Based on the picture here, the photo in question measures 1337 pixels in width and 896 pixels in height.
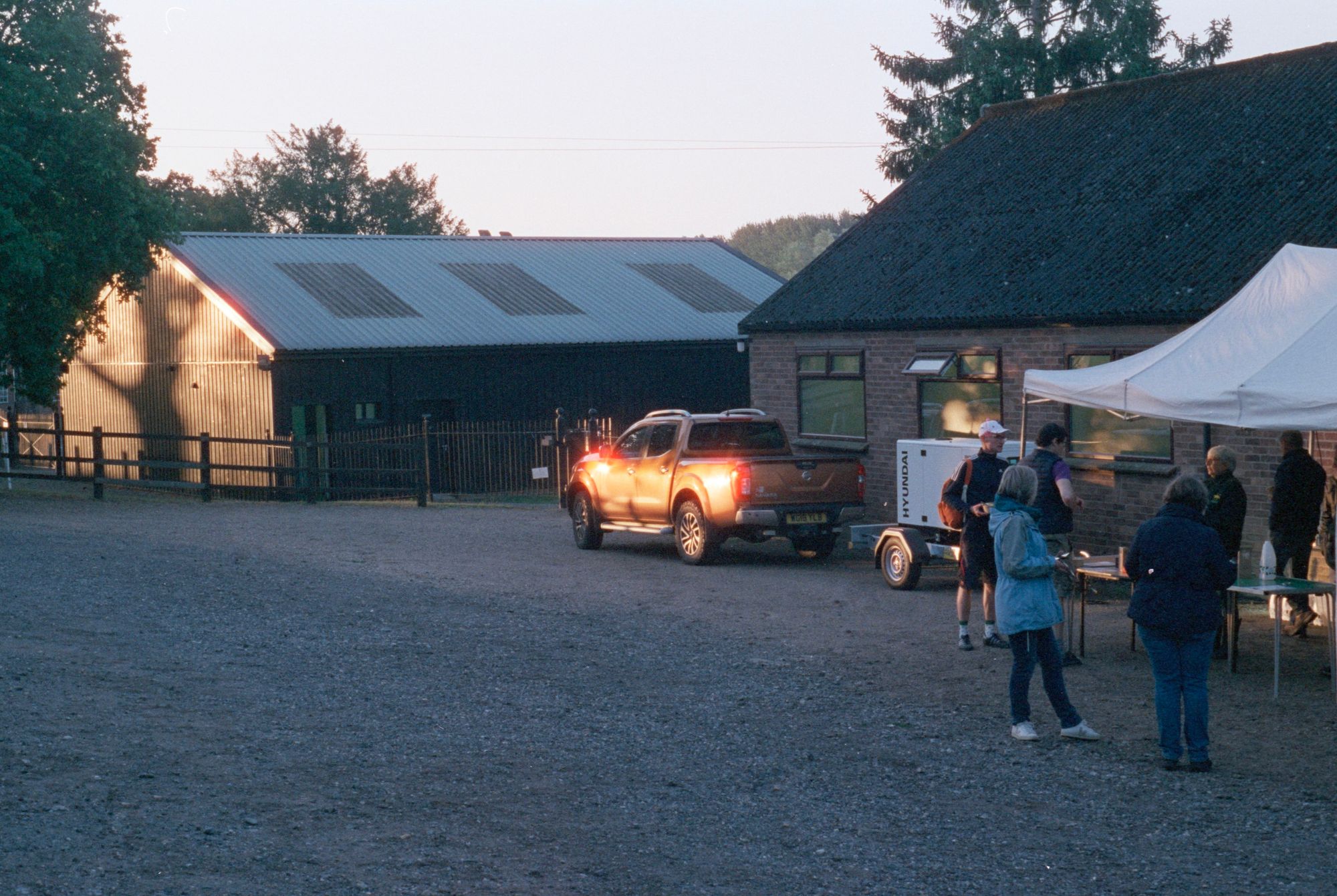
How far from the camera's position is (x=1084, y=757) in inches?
330

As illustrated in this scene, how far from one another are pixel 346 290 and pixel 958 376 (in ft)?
70.0

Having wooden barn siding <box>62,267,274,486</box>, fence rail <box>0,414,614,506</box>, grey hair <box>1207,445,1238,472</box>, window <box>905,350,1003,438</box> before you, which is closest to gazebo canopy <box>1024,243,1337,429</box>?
grey hair <box>1207,445,1238,472</box>

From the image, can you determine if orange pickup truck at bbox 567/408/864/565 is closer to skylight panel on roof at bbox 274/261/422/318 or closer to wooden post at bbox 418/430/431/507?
wooden post at bbox 418/430/431/507

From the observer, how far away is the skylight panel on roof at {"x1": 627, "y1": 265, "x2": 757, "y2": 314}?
41312mm

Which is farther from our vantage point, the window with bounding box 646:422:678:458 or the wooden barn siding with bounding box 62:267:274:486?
the wooden barn siding with bounding box 62:267:274:486

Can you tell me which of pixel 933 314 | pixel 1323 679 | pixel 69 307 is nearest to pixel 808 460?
pixel 933 314

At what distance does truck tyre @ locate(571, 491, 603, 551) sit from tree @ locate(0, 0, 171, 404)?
13.1 meters

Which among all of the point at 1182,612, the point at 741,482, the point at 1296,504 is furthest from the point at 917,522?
the point at 1182,612

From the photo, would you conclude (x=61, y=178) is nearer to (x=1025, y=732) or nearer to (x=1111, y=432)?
(x=1111, y=432)

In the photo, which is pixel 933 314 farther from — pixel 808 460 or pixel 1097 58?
pixel 1097 58

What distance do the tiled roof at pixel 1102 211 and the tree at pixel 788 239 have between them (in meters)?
118

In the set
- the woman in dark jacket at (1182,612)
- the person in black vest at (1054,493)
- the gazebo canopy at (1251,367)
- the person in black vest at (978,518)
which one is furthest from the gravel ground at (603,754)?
the gazebo canopy at (1251,367)

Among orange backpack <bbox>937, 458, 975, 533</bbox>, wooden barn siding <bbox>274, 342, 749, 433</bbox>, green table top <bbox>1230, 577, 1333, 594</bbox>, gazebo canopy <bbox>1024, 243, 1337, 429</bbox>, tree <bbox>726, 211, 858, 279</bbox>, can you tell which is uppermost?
tree <bbox>726, 211, 858, 279</bbox>

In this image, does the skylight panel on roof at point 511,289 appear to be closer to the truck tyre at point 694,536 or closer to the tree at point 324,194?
the truck tyre at point 694,536
